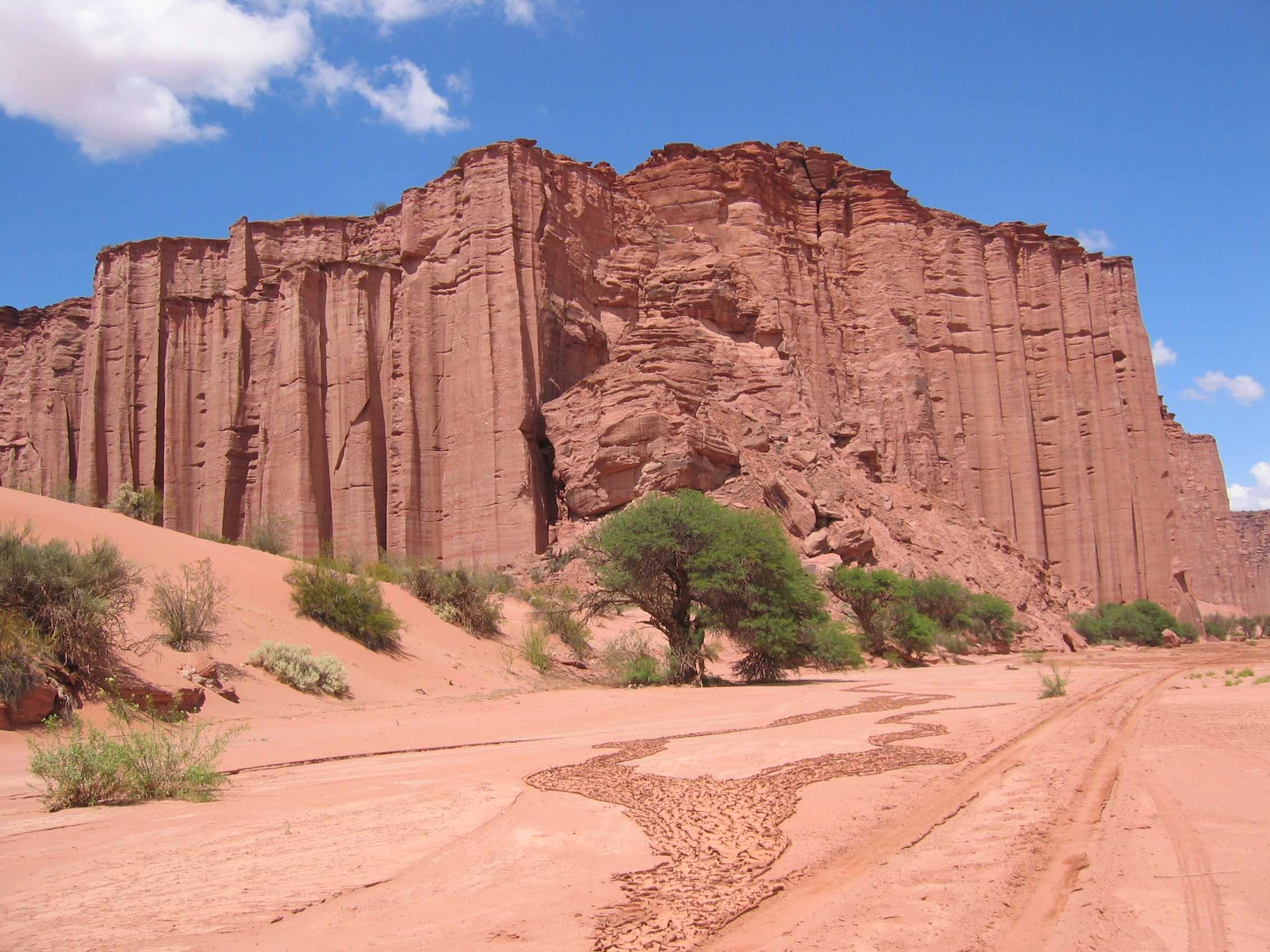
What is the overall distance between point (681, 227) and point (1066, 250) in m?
25.0

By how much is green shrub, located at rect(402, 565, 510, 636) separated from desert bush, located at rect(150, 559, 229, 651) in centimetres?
659

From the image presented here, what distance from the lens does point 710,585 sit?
1895cm

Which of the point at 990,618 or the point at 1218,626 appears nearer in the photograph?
the point at 990,618

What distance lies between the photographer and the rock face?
36969 mm

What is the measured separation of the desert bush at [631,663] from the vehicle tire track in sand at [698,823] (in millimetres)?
9363

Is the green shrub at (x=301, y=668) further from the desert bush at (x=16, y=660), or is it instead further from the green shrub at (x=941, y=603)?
the green shrub at (x=941, y=603)

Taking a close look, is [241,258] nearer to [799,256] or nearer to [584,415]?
[584,415]

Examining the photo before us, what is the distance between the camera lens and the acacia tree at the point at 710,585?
19.3 m

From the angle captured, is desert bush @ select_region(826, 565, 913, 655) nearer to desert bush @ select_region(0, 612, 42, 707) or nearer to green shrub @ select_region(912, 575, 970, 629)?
green shrub @ select_region(912, 575, 970, 629)

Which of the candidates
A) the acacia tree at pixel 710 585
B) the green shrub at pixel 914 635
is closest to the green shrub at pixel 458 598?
the acacia tree at pixel 710 585

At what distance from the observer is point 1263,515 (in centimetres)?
9894

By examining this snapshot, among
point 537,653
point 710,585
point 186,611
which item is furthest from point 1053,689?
point 186,611

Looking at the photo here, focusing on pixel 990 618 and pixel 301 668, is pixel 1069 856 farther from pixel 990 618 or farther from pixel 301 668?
pixel 990 618

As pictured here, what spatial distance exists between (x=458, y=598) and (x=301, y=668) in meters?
7.76
